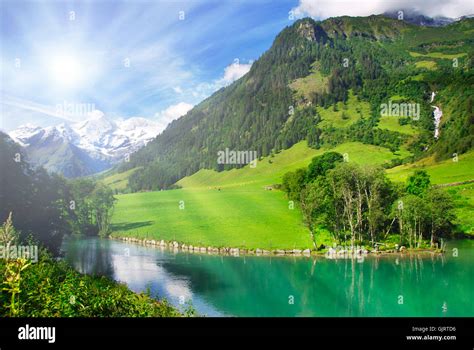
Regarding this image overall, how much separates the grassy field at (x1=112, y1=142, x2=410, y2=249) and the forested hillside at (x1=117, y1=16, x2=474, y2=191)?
151 cm

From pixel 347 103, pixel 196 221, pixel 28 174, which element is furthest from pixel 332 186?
pixel 347 103

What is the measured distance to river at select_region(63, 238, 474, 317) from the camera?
11492 mm

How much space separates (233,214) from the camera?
27.3 m

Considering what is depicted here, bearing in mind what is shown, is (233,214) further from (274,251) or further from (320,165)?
(320,165)

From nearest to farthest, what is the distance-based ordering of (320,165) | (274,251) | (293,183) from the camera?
(274,251) → (293,183) → (320,165)

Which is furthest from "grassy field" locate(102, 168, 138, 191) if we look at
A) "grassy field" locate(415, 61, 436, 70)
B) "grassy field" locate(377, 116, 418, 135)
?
"grassy field" locate(415, 61, 436, 70)

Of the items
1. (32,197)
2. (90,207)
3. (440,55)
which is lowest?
(90,207)

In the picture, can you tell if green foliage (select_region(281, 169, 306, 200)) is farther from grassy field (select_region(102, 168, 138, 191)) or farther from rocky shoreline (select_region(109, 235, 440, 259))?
grassy field (select_region(102, 168, 138, 191))

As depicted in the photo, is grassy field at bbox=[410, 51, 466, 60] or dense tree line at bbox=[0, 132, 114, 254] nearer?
dense tree line at bbox=[0, 132, 114, 254]

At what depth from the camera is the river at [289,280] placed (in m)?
11.5

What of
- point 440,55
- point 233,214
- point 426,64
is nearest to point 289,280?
point 233,214

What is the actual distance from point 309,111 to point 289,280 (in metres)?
21.7
